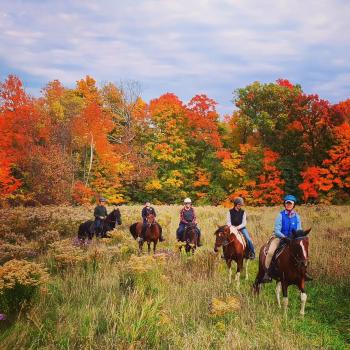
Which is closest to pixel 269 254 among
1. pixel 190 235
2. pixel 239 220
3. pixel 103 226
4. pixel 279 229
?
pixel 279 229

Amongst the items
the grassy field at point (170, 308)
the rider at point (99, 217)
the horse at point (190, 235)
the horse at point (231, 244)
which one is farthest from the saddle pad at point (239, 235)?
the rider at point (99, 217)

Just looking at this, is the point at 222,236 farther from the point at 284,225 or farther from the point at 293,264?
the point at 293,264

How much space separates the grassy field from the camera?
554cm

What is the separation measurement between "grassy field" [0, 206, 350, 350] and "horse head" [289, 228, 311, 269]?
43.9 inches

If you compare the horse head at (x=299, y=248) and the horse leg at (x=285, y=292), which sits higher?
the horse head at (x=299, y=248)

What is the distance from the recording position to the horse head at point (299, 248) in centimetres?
771

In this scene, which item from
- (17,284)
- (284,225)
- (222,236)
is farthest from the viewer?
(222,236)

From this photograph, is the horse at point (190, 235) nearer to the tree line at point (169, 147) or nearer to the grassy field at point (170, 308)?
the grassy field at point (170, 308)

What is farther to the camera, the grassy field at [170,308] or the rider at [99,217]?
the rider at [99,217]

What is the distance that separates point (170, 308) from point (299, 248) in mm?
2955

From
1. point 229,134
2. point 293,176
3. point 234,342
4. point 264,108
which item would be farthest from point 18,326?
point 229,134

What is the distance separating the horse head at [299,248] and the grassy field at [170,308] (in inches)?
43.9

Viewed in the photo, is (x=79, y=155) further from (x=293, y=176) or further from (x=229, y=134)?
(x=293, y=176)

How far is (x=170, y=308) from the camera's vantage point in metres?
7.05
